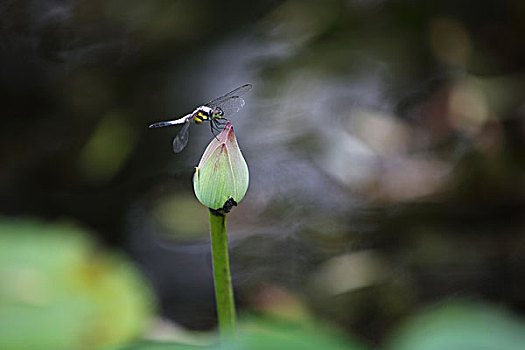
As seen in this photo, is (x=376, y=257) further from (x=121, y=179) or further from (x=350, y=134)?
(x=121, y=179)

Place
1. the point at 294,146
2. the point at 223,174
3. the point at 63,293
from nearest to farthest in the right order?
1. the point at 223,174
2. the point at 63,293
3. the point at 294,146

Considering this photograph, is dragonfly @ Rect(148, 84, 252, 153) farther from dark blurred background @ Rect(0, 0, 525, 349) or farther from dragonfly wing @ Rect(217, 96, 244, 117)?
dark blurred background @ Rect(0, 0, 525, 349)

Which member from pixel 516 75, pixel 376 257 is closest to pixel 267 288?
pixel 376 257

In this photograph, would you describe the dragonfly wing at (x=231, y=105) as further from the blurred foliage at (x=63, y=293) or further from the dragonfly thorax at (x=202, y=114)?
the blurred foliage at (x=63, y=293)

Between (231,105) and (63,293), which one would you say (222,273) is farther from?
(63,293)

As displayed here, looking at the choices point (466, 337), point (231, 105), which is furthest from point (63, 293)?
point (466, 337)

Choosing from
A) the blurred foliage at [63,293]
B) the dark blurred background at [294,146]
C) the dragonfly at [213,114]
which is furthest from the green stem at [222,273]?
the dark blurred background at [294,146]

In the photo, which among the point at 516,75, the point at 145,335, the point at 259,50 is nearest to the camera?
the point at 145,335
